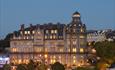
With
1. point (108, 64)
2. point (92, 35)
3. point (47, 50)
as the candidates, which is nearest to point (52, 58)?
point (47, 50)

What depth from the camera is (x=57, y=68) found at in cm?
7419

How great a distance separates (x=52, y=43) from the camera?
104312mm

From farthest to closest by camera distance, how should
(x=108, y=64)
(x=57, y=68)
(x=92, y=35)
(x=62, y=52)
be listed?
(x=92, y=35)
(x=62, y=52)
(x=57, y=68)
(x=108, y=64)

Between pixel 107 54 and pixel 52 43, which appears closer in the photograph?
pixel 107 54

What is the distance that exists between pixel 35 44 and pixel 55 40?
11.2 ft

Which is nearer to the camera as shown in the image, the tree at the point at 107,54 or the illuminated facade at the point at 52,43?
the tree at the point at 107,54

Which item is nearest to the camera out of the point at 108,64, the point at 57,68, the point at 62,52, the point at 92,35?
the point at 108,64

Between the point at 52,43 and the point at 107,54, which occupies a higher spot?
the point at 52,43

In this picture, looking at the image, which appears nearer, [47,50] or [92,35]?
[47,50]

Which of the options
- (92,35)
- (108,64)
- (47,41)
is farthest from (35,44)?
(108,64)

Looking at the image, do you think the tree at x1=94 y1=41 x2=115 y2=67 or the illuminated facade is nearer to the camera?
the tree at x1=94 y1=41 x2=115 y2=67

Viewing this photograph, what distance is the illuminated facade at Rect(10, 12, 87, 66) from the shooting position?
339 feet

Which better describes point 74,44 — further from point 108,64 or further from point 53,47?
point 108,64

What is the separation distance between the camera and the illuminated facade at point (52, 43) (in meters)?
103
